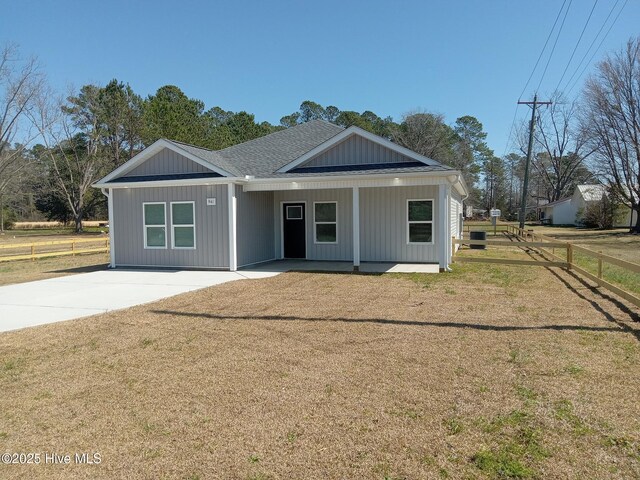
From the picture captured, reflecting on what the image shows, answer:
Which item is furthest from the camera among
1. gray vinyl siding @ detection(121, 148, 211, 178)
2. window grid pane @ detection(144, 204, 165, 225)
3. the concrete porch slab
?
window grid pane @ detection(144, 204, 165, 225)

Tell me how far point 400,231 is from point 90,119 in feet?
121

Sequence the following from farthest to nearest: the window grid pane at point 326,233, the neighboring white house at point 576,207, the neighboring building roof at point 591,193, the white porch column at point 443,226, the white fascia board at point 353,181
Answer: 1. the neighboring building roof at point 591,193
2. the neighboring white house at point 576,207
3. the window grid pane at point 326,233
4. the white porch column at point 443,226
5. the white fascia board at point 353,181

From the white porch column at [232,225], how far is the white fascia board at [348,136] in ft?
5.96

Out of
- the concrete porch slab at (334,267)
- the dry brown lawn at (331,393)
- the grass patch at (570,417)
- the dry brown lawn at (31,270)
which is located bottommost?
the dry brown lawn at (31,270)

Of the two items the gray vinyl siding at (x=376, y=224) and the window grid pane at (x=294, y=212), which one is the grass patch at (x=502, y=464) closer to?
the gray vinyl siding at (x=376, y=224)

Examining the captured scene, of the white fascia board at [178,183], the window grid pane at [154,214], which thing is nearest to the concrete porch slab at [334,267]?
the white fascia board at [178,183]

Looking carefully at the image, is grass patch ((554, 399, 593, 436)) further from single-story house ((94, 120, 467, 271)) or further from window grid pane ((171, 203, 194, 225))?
window grid pane ((171, 203, 194, 225))

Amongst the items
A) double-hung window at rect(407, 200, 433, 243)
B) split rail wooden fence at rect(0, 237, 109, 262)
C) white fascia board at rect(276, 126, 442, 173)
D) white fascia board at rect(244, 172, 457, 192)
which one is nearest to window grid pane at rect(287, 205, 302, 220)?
white fascia board at rect(276, 126, 442, 173)

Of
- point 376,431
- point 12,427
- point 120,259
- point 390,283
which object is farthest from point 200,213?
point 376,431

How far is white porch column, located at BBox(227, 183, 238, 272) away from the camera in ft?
41.2

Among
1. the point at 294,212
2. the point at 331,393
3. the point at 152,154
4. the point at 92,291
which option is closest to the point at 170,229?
the point at 152,154

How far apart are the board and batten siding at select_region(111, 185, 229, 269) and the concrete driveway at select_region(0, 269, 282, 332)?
564 millimetres

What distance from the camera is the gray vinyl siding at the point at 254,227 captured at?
13148 millimetres

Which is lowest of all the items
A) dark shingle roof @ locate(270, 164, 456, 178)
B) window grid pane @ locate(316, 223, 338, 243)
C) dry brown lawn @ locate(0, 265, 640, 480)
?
dry brown lawn @ locate(0, 265, 640, 480)
